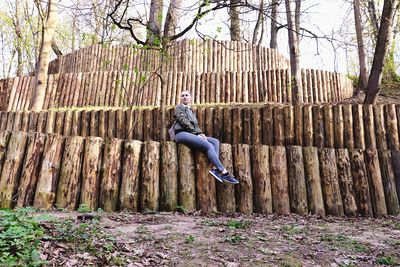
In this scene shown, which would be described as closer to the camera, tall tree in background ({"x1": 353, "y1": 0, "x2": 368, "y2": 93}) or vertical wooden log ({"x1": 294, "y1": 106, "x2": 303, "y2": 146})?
vertical wooden log ({"x1": 294, "y1": 106, "x2": 303, "y2": 146})

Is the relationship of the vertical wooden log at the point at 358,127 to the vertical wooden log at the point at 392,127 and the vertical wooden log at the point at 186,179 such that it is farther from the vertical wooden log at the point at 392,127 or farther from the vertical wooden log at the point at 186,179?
the vertical wooden log at the point at 186,179

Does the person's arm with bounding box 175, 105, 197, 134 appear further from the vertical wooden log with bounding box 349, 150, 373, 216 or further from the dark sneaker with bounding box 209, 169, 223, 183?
the vertical wooden log with bounding box 349, 150, 373, 216

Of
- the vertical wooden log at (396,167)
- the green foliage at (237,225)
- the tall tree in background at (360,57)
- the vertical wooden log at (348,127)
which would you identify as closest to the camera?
the green foliage at (237,225)

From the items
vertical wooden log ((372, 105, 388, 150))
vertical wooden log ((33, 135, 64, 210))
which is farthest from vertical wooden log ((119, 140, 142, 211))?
vertical wooden log ((372, 105, 388, 150))

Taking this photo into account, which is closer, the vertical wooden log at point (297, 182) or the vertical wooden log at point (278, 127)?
the vertical wooden log at point (297, 182)

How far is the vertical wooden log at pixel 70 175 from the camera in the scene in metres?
4.64

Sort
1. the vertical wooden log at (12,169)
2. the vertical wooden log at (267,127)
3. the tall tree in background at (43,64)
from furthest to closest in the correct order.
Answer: the tall tree in background at (43,64)
the vertical wooden log at (267,127)
the vertical wooden log at (12,169)

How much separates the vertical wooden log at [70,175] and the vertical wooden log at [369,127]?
15.0 feet

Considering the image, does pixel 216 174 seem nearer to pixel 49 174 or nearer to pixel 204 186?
pixel 204 186

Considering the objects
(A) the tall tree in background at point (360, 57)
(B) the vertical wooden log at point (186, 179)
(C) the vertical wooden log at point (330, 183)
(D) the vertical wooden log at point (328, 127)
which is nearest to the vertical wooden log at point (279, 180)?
(C) the vertical wooden log at point (330, 183)

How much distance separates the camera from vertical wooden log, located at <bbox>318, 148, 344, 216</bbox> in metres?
5.17

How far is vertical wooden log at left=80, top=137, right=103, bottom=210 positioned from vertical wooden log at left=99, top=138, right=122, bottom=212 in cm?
6

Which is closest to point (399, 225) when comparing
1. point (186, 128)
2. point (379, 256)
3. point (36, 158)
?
point (379, 256)

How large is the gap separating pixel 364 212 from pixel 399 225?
29.1 inches
